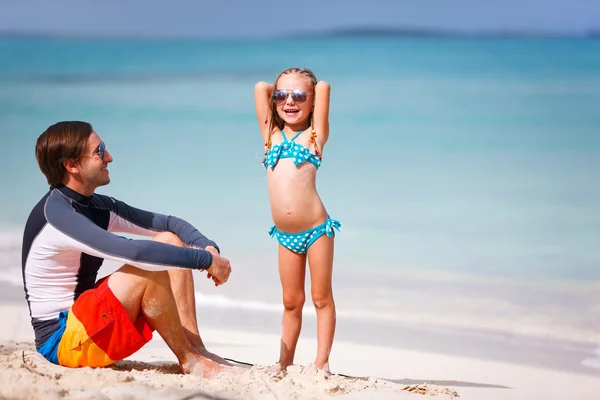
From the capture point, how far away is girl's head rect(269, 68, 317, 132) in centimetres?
364

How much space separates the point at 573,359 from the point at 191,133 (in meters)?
6.66

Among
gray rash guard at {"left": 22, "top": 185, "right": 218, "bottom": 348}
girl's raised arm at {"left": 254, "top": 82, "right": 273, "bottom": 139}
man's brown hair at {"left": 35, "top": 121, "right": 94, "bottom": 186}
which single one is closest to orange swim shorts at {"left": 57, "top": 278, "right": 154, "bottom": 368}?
gray rash guard at {"left": 22, "top": 185, "right": 218, "bottom": 348}

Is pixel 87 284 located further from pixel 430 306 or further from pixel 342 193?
pixel 342 193

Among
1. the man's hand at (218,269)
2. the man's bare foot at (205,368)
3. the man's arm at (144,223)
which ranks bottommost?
the man's bare foot at (205,368)

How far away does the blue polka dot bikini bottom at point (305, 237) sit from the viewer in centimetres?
354

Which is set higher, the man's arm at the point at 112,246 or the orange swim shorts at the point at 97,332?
the man's arm at the point at 112,246

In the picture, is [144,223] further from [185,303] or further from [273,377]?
[273,377]

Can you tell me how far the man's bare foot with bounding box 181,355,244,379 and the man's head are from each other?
793 mm

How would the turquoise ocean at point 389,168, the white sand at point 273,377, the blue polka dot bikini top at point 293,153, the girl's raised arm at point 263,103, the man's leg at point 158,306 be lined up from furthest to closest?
the turquoise ocean at point 389,168 → the girl's raised arm at point 263,103 → the blue polka dot bikini top at point 293,153 → the man's leg at point 158,306 → the white sand at point 273,377

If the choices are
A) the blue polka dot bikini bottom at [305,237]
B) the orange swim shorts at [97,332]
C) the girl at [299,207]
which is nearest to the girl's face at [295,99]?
the girl at [299,207]

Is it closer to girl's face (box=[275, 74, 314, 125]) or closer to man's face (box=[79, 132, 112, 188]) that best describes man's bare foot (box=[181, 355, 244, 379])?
man's face (box=[79, 132, 112, 188])

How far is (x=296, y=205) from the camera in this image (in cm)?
355

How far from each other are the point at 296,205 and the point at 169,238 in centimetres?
53

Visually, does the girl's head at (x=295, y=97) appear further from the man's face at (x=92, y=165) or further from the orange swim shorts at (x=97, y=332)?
the orange swim shorts at (x=97, y=332)
